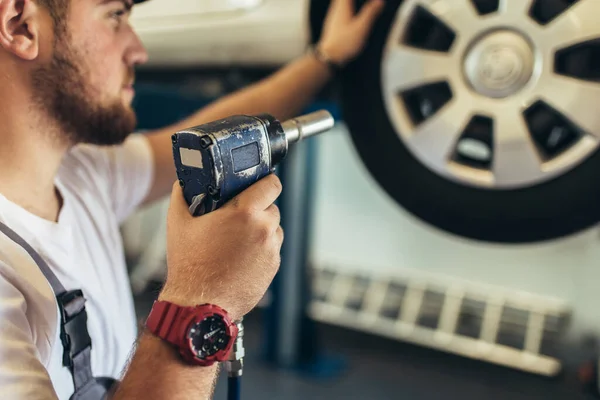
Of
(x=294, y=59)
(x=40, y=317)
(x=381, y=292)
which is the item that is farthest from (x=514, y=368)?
(x=40, y=317)

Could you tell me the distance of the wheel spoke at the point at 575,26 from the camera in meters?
0.71

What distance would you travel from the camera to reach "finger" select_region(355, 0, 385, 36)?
85cm

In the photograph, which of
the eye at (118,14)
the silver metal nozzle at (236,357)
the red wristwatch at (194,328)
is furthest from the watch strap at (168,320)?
the eye at (118,14)

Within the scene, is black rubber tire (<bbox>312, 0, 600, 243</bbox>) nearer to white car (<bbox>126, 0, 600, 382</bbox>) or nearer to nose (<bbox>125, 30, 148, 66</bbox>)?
white car (<bbox>126, 0, 600, 382</bbox>)

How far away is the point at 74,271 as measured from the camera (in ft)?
2.49

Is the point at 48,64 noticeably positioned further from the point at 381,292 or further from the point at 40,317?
the point at 381,292

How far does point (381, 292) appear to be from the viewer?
6.52 feet

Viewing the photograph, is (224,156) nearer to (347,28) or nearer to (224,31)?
(347,28)

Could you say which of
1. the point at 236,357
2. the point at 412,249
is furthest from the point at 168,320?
the point at 412,249

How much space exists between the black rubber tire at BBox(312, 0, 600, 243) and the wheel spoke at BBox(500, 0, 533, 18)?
174mm

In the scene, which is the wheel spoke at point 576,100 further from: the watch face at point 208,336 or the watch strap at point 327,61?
the watch face at point 208,336

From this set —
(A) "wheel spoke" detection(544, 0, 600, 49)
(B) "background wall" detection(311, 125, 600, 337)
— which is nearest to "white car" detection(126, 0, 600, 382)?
(A) "wheel spoke" detection(544, 0, 600, 49)

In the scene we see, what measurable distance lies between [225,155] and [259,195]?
0.06 metres

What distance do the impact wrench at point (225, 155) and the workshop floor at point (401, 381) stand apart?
120 cm
